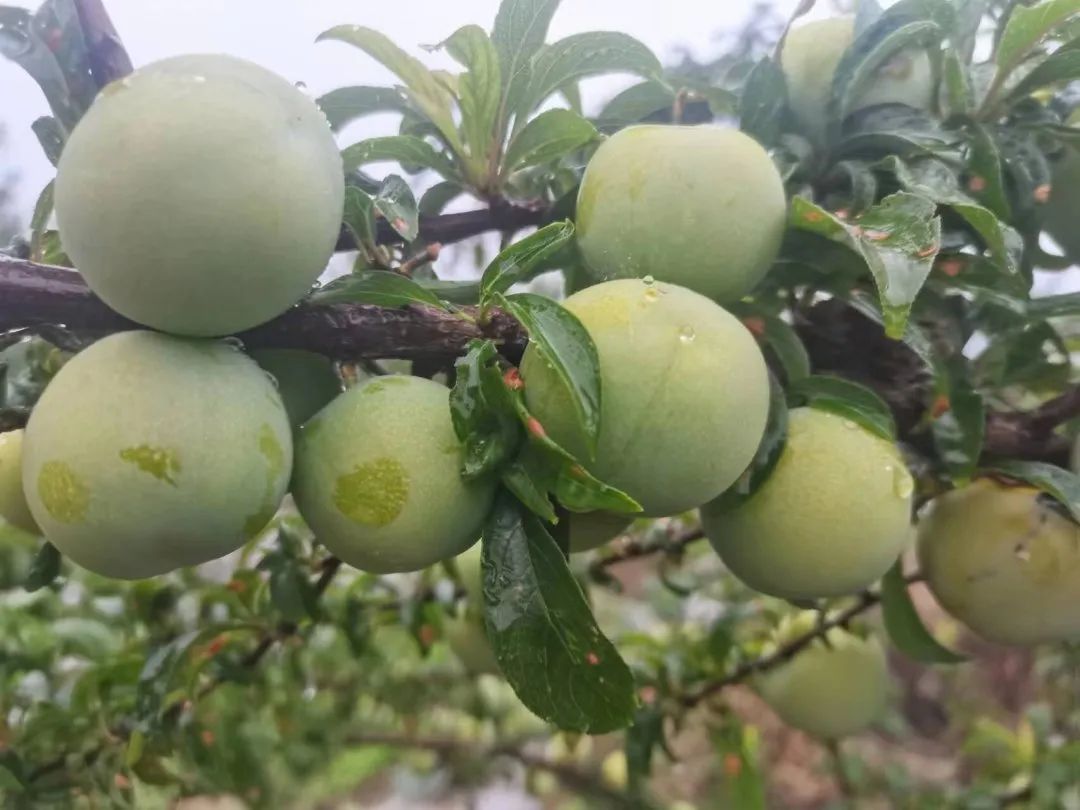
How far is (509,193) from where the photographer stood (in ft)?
2.62

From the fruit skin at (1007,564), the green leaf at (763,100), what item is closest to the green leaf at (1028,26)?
the green leaf at (763,100)

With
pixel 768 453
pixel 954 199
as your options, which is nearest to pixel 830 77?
pixel 954 199

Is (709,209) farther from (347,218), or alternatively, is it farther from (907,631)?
(907,631)

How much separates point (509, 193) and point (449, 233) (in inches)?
3.3

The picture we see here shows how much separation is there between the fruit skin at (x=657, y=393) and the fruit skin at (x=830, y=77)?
0.31m

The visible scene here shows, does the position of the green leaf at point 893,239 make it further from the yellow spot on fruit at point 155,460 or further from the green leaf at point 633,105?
the yellow spot on fruit at point 155,460

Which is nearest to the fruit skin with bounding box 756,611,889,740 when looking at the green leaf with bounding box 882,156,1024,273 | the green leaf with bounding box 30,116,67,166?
the green leaf with bounding box 882,156,1024,273

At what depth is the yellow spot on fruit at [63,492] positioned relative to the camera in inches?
18.5

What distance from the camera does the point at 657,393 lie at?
1.65 ft

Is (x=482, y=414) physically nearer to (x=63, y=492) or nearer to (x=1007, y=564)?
(x=63, y=492)

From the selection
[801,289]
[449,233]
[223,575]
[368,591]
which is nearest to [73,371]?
[449,233]

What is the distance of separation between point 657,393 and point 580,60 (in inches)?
12.1

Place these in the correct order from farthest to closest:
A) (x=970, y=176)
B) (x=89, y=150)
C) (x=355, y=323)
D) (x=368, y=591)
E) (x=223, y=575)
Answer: (x=223, y=575), (x=368, y=591), (x=970, y=176), (x=355, y=323), (x=89, y=150)

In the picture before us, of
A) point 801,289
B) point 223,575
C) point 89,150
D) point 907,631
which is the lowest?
point 223,575
